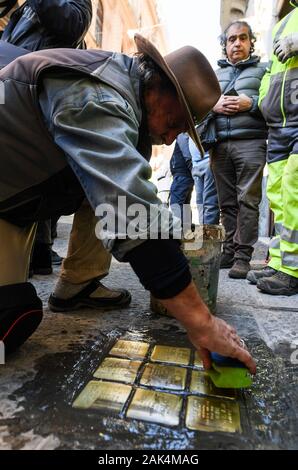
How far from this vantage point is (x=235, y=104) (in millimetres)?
2740

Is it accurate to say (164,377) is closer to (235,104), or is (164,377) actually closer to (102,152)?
(102,152)

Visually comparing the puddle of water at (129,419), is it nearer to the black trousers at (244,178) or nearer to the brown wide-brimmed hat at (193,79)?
the brown wide-brimmed hat at (193,79)

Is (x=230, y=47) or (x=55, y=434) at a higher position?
(x=230, y=47)

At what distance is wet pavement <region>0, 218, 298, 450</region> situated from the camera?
91cm

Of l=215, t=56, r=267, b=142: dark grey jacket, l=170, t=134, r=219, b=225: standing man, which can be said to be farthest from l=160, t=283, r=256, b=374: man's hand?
l=170, t=134, r=219, b=225: standing man

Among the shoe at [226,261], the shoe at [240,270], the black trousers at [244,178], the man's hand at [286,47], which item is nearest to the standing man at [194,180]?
the black trousers at [244,178]

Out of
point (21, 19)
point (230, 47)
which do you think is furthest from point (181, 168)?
point (21, 19)

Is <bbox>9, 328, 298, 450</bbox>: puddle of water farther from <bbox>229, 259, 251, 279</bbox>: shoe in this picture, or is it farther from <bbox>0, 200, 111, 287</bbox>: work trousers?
<bbox>229, 259, 251, 279</bbox>: shoe

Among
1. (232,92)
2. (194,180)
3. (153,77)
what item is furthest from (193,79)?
(194,180)

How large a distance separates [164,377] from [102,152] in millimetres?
726

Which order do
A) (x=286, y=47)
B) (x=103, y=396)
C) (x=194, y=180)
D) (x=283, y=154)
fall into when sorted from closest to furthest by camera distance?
(x=103, y=396), (x=286, y=47), (x=283, y=154), (x=194, y=180)
